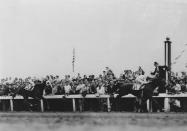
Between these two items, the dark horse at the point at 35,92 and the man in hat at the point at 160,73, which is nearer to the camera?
the man in hat at the point at 160,73

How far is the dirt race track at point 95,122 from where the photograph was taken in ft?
43.3

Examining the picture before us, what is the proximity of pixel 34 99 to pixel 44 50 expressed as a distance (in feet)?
6.49

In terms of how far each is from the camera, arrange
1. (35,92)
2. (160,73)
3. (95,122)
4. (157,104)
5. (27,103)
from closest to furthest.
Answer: (95,122)
(160,73)
(157,104)
(35,92)
(27,103)

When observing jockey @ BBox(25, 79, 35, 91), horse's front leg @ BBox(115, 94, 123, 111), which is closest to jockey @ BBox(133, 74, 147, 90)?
horse's front leg @ BBox(115, 94, 123, 111)

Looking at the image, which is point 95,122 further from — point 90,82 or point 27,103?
point 27,103

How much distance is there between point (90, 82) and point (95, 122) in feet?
10.5

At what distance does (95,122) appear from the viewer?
555 inches

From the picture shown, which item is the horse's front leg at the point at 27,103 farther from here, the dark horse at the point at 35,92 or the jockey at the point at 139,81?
the jockey at the point at 139,81

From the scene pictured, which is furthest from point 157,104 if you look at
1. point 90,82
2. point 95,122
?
point 95,122

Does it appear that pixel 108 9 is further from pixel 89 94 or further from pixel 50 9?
pixel 89 94

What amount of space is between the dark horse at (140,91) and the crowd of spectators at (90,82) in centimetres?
19

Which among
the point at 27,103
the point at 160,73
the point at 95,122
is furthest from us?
the point at 27,103

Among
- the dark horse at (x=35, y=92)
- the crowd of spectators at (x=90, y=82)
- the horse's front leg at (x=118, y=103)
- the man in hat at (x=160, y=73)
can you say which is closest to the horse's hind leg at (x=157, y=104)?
the man in hat at (x=160, y=73)

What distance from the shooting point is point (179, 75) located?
53.9ft
